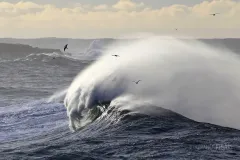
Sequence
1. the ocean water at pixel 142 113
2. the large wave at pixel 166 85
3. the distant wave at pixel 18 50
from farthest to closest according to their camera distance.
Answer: the distant wave at pixel 18 50 → the large wave at pixel 166 85 → the ocean water at pixel 142 113

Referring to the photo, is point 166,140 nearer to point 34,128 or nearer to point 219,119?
point 219,119

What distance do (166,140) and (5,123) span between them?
12.2 metres

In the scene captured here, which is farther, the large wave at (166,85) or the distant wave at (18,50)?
the distant wave at (18,50)

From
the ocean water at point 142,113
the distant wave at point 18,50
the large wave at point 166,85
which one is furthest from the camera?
the distant wave at point 18,50

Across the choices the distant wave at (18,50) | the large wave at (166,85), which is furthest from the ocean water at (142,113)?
the distant wave at (18,50)

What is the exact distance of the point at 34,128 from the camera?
2092 cm

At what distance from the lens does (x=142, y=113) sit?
1709 centimetres

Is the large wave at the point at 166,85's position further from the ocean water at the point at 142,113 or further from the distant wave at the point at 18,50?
the distant wave at the point at 18,50

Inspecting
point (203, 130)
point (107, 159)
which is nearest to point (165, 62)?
point (203, 130)

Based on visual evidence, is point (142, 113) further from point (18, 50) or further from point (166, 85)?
point (18, 50)

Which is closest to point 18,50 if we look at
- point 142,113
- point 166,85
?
point 166,85

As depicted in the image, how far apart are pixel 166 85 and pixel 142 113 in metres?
5.56

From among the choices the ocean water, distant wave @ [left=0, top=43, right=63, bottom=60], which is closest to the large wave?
the ocean water

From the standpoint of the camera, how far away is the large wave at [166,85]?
19484mm
